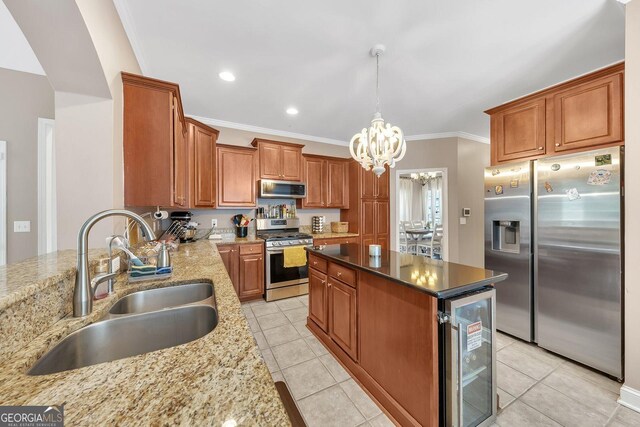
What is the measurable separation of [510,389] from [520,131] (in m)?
2.43

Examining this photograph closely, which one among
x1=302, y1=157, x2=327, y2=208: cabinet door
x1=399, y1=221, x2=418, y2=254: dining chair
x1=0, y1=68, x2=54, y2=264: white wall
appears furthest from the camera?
x1=399, y1=221, x2=418, y2=254: dining chair

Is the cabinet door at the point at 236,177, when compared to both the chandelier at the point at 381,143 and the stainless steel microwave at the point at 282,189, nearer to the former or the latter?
the stainless steel microwave at the point at 282,189

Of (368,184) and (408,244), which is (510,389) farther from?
(408,244)

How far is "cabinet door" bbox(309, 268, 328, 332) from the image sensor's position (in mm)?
2252

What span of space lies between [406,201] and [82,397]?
26.9ft

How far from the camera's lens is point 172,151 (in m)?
1.85

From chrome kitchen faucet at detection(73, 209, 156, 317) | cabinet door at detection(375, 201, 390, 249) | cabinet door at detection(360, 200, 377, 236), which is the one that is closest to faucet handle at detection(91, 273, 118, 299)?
chrome kitchen faucet at detection(73, 209, 156, 317)

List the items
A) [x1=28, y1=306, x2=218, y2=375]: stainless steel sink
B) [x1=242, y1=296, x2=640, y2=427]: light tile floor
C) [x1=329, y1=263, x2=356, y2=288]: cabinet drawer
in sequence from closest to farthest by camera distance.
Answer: [x1=28, y1=306, x2=218, y2=375]: stainless steel sink → [x1=242, y1=296, x2=640, y2=427]: light tile floor → [x1=329, y1=263, x2=356, y2=288]: cabinet drawer

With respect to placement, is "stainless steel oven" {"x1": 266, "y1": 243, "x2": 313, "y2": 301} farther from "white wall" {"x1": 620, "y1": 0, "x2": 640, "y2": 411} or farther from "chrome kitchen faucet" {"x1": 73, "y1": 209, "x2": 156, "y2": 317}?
"white wall" {"x1": 620, "y1": 0, "x2": 640, "y2": 411}

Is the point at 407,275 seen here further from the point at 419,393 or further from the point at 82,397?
the point at 82,397

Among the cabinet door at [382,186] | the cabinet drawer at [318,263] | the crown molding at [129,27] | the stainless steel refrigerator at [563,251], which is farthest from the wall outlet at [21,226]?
the stainless steel refrigerator at [563,251]

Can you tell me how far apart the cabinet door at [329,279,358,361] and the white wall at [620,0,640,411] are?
181 cm

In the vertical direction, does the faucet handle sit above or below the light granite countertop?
above

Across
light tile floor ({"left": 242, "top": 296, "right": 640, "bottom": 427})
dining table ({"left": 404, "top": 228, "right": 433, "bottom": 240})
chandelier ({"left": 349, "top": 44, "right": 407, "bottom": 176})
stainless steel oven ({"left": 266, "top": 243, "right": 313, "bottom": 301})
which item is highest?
chandelier ({"left": 349, "top": 44, "right": 407, "bottom": 176})
